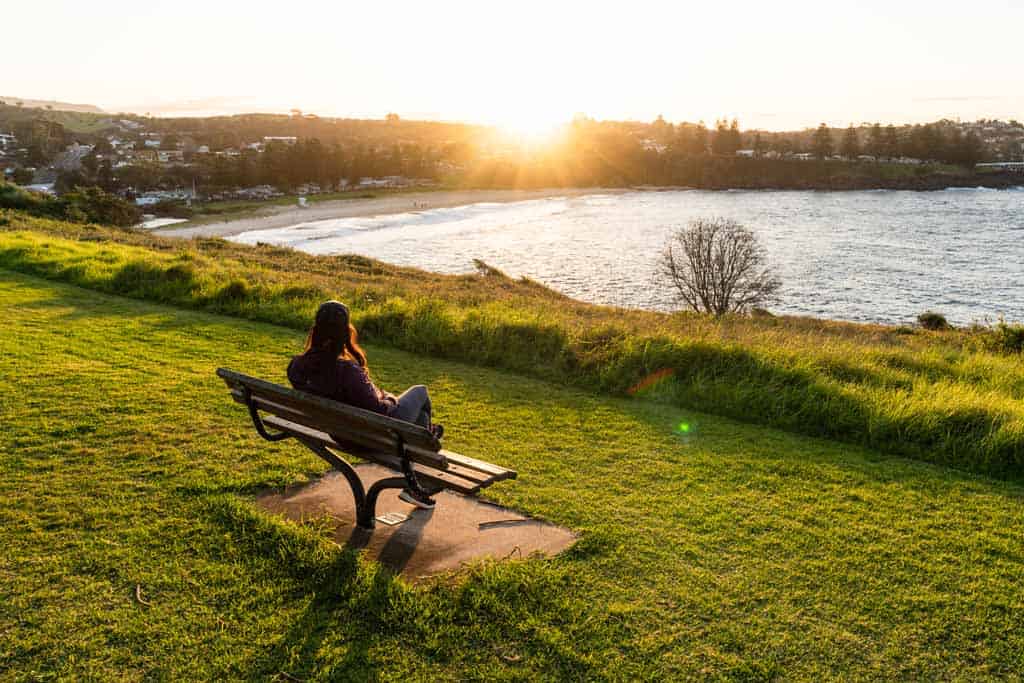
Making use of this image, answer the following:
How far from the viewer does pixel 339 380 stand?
A: 14.1ft

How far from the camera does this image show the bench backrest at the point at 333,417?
12.5ft

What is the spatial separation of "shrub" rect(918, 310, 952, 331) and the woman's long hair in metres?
34.6

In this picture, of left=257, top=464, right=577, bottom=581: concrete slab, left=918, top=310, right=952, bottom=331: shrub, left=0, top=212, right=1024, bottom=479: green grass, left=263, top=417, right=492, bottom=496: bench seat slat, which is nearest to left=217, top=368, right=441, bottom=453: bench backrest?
left=263, top=417, right=492, bottom=496: bench seat slat

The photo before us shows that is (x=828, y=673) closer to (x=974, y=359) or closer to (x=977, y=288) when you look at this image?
(x=974, y=359)

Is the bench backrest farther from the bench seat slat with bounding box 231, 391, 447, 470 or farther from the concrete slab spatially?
the concrete slab

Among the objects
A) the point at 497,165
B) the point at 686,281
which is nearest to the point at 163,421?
the point at 686,281

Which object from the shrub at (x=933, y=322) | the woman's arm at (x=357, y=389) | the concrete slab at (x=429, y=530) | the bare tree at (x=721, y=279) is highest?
the woman's arm at (x=357, y=389)

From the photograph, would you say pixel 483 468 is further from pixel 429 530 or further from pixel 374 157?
pixel 374 157

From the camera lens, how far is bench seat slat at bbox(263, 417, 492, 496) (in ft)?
13.3

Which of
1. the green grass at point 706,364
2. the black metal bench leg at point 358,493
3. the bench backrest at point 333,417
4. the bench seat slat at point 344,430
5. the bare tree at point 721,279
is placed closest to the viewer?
the bench backrest at point 333,417

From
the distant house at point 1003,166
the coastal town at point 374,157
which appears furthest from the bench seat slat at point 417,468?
the distant house at point 1003,166

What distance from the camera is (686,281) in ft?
129

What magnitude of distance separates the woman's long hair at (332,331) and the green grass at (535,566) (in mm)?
1164

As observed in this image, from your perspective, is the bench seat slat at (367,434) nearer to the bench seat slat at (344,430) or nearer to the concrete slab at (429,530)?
the bench seat slat at (344,430)
